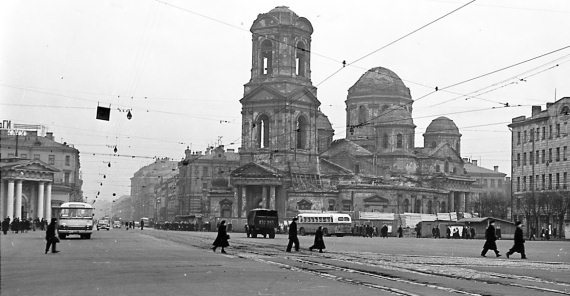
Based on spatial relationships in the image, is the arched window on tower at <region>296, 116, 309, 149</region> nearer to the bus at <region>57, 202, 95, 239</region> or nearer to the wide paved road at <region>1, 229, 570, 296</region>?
the bus at <region>57, 202, 95, 239</region>

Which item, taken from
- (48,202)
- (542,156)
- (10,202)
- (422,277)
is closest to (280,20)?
(542,156)

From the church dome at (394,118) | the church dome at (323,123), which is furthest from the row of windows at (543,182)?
the church dome at (323,123)

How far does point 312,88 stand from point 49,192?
97.6 ft

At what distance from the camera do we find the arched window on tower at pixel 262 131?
92812mm

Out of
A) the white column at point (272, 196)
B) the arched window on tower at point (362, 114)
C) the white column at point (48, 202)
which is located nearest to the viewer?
the white column at point (48, 202)

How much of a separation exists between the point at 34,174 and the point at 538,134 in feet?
172

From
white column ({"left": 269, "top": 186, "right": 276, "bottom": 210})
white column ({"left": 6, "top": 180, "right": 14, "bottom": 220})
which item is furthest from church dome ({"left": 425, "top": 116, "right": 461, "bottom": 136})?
white column ({"left": 6, "top": 180, "right": 14, "bottom": 220})

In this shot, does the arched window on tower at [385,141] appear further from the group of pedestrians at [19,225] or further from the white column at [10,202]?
the group of pedestrians at [19,225]

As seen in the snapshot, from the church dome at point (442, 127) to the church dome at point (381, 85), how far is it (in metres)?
9.55

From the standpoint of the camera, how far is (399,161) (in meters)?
105

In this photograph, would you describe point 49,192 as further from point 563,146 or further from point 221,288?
point 221,288

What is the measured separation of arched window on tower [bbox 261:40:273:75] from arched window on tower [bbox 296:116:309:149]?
6044mm

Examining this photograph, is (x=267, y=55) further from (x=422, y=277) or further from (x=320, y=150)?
(x=422, y=277)

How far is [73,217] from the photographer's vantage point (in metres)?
46.7
